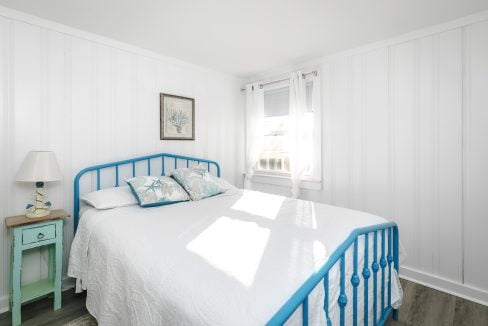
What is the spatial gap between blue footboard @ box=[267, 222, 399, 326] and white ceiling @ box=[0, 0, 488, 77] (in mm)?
1802

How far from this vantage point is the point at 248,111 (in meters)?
3.92

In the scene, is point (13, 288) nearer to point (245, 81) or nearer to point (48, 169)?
point (48, 169)

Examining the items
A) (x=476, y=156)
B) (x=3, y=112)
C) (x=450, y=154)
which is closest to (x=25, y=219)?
(x=3, y=112)

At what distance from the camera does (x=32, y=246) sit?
197 centimetres

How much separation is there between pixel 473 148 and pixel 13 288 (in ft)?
12.8

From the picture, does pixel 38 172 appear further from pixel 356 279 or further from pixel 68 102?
pixel 356 279

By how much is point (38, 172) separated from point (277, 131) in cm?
278

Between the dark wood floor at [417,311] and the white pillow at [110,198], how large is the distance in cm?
86

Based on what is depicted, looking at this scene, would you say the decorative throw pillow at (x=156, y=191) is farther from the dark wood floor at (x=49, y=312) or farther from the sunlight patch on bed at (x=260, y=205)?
the dark wood floor at (x=49, y=312)

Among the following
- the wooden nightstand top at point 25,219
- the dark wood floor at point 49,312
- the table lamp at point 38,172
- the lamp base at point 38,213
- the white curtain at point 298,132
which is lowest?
the dark wood floor at point 49,312

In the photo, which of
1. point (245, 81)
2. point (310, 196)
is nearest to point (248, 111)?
point (245, 81)

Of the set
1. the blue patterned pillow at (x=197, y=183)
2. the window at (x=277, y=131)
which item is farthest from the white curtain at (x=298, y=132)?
the blue patterned pillow at (x=197, y=183)

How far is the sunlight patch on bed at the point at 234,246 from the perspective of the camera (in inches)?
44.4

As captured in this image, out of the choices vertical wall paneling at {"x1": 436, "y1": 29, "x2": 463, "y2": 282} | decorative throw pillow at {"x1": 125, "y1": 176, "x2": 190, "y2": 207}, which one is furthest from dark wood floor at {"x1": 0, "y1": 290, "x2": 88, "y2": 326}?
vertical wall paneling at {"x1": 436, "y1": 29, "x2": 463, "y2": 282}
